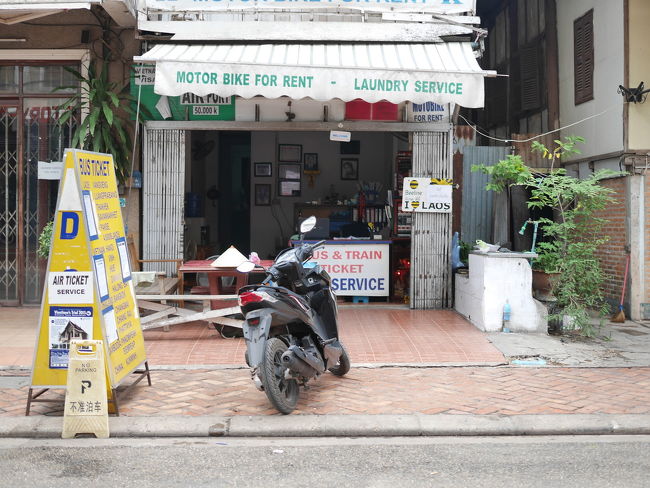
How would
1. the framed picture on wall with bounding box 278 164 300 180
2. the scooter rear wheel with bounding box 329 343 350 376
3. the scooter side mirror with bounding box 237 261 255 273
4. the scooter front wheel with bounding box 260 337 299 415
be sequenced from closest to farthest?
the scooter front wheel with bounding box 260 337 299 415
the scooter side mirror with bounding box 237 261 255 273
the scooter rear wheel with bounding box 329 343 350 376
the framed picture on wall with bounding box 278 164 300 180

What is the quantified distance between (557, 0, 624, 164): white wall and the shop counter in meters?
3.54

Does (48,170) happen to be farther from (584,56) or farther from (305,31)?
(584,56)

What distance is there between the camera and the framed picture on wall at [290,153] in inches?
567

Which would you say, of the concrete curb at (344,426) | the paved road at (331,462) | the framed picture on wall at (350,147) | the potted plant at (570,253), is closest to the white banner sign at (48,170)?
the concrete curb at (344,426)

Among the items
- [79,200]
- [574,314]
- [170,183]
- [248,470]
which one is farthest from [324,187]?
[248,470]

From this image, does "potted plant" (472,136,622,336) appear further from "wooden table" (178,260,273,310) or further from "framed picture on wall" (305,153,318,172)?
"framed picture on wall" (305,153,318,172)

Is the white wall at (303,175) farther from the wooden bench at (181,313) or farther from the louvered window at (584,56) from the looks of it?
the wooden bench at (181,313)

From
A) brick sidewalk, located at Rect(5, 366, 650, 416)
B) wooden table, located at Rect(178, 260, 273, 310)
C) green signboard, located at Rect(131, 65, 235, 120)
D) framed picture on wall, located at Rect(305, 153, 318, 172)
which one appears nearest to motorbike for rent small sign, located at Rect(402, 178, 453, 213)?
wooden table, located at Rect(178, 260, 273, 310)

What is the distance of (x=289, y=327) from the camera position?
6.06 meters

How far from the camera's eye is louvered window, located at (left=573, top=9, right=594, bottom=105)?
10.5m

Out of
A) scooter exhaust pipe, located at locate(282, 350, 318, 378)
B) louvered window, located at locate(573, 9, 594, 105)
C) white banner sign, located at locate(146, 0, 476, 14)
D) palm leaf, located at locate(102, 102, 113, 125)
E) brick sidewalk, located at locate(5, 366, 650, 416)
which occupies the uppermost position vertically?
white banner sign, located at locate(146, 0, 476, 14)

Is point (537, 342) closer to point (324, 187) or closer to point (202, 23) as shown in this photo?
point (202, 23)

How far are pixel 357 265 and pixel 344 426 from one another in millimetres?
5191

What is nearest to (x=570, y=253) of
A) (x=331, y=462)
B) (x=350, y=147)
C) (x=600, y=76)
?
(x=600, y=76)
